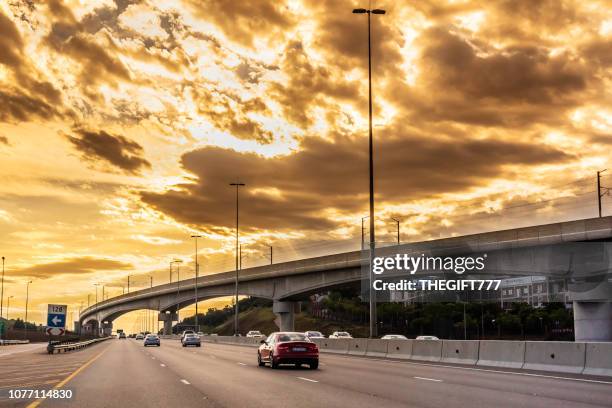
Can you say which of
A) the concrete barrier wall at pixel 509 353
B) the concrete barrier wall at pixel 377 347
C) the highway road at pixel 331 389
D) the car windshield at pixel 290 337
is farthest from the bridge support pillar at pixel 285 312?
the highway road at pixel 331 389

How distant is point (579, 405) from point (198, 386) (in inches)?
358

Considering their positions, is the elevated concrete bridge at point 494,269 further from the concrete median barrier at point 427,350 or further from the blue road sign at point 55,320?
the blue road sign at point 55,320

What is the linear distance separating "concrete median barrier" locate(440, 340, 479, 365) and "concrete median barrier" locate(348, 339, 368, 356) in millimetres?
10208

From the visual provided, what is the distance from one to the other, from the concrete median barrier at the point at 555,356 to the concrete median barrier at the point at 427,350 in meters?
6.91

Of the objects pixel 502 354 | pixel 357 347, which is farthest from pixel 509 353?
pixel 357 347

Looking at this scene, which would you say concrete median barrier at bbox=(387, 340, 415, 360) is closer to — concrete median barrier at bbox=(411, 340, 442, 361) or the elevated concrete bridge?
concrete median barrier at bbox=(411, 340, 442, 361)

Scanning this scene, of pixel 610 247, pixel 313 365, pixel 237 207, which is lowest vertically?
pixel 313 365

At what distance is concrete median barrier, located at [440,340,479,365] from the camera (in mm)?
29289

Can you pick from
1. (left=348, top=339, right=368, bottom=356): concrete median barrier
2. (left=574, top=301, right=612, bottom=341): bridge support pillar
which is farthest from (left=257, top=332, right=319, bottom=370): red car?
(left=574, top=301, right=612, bottom=341): bridge support pillar

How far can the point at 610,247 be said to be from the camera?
47.7 m

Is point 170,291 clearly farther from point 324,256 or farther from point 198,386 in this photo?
point 198,386

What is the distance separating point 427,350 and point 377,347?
626 cm

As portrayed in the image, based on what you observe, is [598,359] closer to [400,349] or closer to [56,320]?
[400,349]

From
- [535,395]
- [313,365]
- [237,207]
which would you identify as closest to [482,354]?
[313,365]
